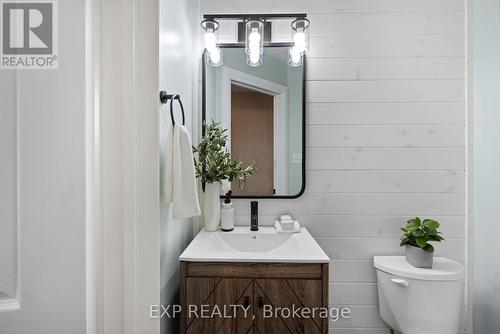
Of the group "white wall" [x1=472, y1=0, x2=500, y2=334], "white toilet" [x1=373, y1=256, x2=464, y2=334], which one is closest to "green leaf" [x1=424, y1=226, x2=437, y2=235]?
"white toilet" [x1=373, y1=256, x2=464, y2=334]

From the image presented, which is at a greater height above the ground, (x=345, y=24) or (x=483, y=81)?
(x=345, y=24)

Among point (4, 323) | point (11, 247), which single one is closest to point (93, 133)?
point (11, 247)

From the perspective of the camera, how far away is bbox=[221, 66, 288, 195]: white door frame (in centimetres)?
151

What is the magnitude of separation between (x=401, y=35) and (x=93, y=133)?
159 centimetres

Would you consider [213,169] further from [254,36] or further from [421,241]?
[421,241]

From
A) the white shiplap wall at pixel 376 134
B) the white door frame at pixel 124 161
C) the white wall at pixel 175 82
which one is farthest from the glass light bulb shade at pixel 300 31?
the white door frame at pixel 124 161

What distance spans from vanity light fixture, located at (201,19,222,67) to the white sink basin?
3.03 feet

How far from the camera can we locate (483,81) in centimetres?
138

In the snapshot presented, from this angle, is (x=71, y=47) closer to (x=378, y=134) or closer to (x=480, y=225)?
(x=378, y=134)

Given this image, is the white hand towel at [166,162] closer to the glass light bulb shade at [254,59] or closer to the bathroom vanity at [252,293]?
the bathroom vanity at [252,293]

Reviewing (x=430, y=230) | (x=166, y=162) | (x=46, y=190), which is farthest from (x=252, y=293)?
(x=430, y=230)

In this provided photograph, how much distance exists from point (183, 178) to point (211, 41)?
820mm

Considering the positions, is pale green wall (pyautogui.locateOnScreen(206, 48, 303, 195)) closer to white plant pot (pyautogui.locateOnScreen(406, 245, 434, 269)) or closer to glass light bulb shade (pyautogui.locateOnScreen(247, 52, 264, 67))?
glass light bulb shade (pyautogui.locateOnScreen(247, 52, 264, 67))

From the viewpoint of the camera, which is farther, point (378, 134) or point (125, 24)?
point (378, 134)
